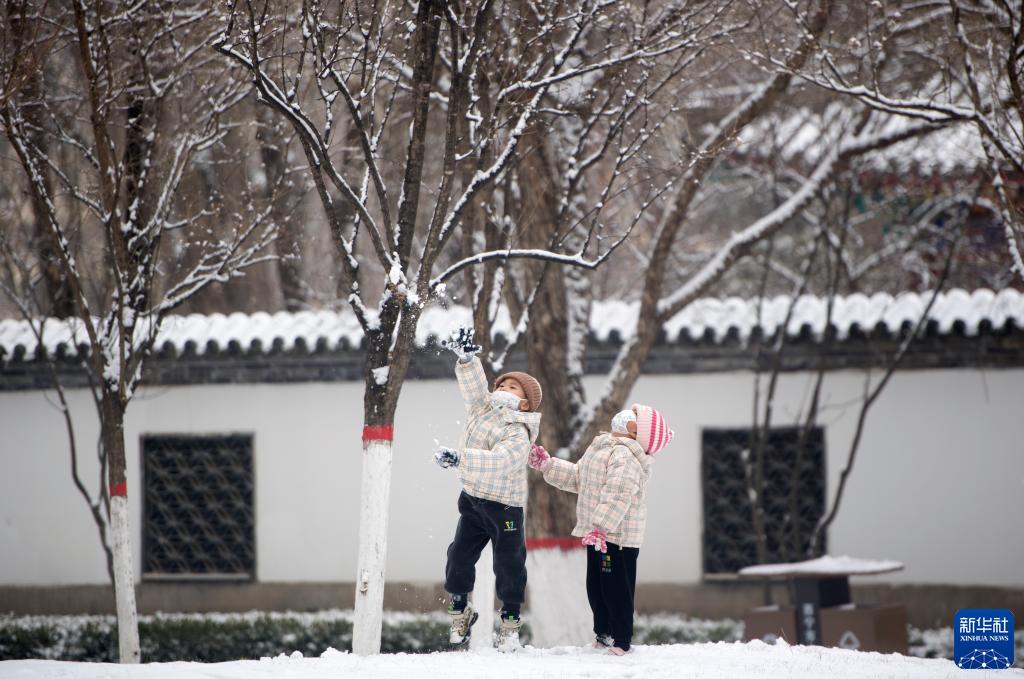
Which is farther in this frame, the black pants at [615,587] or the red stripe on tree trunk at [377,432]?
the red stripe on tree trunk at [377,432]

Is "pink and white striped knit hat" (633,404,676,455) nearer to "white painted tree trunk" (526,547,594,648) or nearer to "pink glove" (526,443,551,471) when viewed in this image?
"pink glove" (526,443,551,471)

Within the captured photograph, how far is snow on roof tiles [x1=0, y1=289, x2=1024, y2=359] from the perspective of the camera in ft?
33.6

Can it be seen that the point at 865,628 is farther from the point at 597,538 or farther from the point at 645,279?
the point at 597,538

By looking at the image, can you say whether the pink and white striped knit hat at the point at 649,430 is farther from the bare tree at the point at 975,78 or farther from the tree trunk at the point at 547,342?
the bare tree at the point at 975,78

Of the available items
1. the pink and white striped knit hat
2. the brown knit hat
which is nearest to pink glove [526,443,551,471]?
the brown knit hat

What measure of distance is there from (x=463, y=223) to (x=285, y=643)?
396 cm

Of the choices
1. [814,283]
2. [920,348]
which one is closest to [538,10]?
[920,348]

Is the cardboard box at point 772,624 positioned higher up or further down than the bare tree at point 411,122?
further down

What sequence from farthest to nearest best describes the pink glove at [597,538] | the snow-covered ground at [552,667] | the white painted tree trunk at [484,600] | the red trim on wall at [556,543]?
the red trim on wall at [556,543], the white painted tree trunk at [484,600], the pink glove at [597,538], the snow-covered ground at [552,667]

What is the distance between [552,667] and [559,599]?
9.16 feet

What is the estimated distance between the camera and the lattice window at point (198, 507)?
11.2 meters

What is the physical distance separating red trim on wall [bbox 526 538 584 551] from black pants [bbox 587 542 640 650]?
7.24 ft

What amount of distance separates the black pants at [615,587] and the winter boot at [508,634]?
0.42 meters

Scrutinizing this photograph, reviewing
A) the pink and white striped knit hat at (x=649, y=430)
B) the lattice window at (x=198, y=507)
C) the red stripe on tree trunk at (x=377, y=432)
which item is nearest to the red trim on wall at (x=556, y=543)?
the pink and white striped knit hat at (x=649, y=430)
